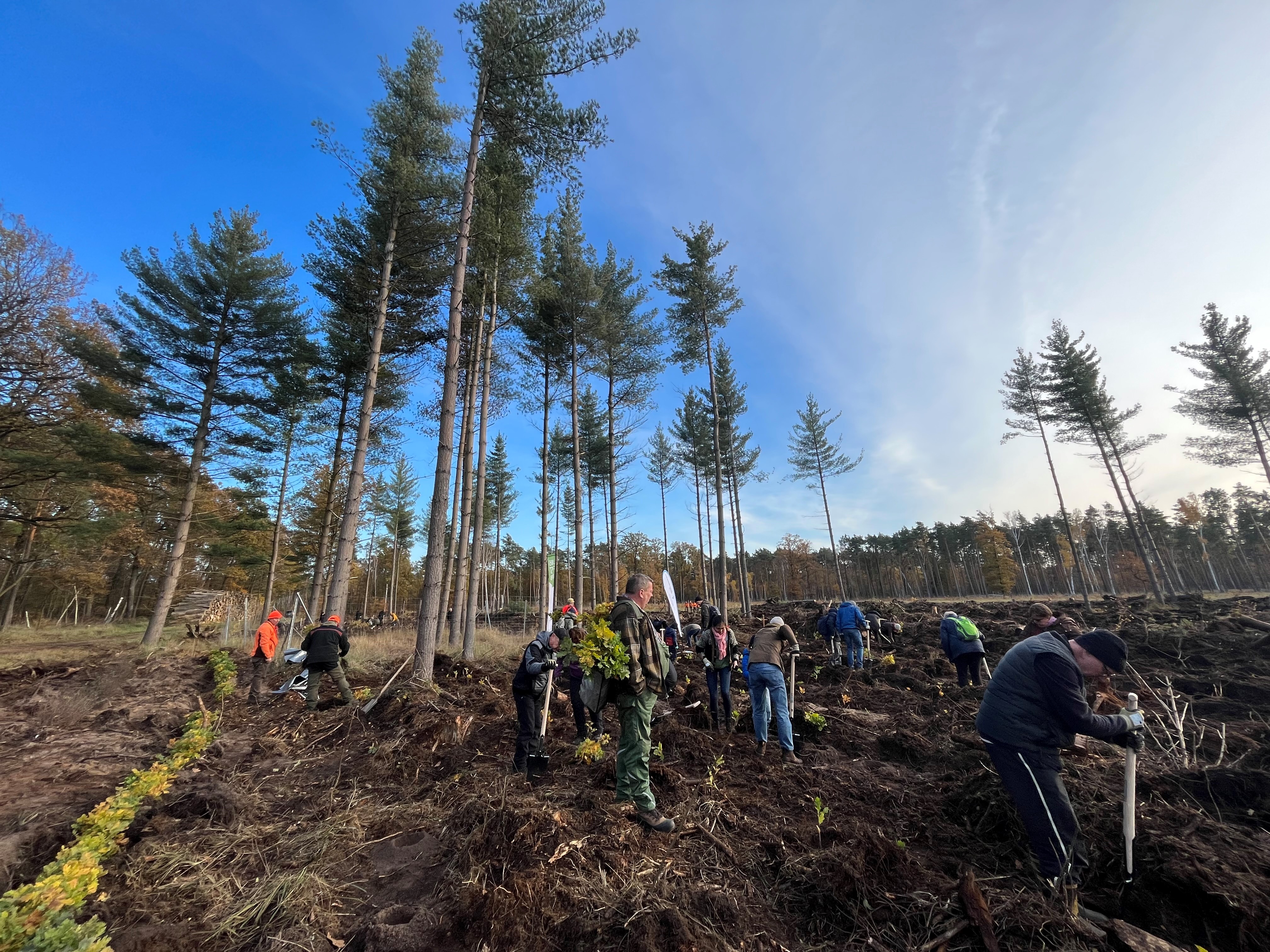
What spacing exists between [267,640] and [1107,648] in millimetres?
12230

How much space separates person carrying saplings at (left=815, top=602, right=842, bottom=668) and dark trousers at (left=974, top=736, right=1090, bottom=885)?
779cm

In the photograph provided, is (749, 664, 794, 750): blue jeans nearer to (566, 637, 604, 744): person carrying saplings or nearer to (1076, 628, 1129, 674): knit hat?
(566, 637, 604, 744): person carrying saplings

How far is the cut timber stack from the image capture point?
62.3 ft

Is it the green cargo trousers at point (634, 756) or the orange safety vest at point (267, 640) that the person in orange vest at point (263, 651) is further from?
the green cargo trousers at point (634, 756)

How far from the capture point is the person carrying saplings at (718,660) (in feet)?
22.9

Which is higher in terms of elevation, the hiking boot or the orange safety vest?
the orange safety vest

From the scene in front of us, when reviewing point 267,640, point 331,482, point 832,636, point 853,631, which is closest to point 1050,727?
point 853,631

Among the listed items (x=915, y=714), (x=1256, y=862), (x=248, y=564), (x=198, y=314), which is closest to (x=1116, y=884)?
(x=1256, y=862)

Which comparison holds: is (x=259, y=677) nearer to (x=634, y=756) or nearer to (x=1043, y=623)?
(x=634, y=756)

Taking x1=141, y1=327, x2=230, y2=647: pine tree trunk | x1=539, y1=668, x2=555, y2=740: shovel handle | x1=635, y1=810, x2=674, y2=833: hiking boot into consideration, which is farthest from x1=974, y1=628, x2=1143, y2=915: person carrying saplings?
x1=141, y1=327, x2=230, y2=647: pine tree trunk

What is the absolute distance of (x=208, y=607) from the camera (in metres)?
19.8

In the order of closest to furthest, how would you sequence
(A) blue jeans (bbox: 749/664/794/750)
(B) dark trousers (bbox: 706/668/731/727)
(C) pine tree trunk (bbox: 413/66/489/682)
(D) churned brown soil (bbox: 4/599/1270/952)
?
(D) churned brown soil (bbox: 4/599/1270/952)
(A) blue jeans (bbox: 749/664/794/750)
(B) dark trousers (bbox: 706/668/731/727)
(C) pine tree trunk (bbox: 413/66/489/682)

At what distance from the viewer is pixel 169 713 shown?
6.85 meters

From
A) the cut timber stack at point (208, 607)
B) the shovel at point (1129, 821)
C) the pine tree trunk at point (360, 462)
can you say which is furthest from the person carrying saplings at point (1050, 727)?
the cut timber stack at point (208, 607)
